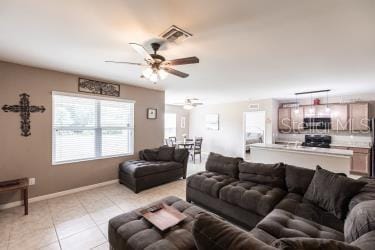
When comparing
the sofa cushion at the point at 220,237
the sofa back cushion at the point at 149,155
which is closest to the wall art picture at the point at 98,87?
the sofa back cushion at the point at 149,155

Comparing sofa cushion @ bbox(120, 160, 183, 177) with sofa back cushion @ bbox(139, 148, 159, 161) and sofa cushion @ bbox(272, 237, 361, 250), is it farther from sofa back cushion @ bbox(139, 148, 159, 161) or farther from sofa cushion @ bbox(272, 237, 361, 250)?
sofa cushion @ bbox(272, 237, 361, 250)

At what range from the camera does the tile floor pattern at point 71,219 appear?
7.00ft

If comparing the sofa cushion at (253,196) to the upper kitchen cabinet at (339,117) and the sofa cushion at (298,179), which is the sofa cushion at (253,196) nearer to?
the sofa cushion at (298,179)

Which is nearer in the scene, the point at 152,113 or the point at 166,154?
the point at 166,154

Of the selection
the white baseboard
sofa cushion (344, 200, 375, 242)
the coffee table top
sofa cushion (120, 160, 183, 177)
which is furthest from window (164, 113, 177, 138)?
sofa cushion (344, 200, 375, 242)

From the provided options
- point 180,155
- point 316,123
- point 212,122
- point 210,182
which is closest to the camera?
point 210,182

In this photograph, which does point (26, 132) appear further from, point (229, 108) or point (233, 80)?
point (229, 108)

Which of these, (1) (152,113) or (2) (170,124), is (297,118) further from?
(2) (170,124)

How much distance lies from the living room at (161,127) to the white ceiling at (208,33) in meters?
0.02

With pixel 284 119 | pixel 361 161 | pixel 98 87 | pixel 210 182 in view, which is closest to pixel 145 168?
pixel 210 182

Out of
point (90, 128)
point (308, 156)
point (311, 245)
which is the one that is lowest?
point (308, 156)

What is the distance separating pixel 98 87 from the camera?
4.03m

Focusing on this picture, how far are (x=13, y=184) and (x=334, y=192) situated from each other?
4.36 m

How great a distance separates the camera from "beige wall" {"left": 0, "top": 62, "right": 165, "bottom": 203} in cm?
298
